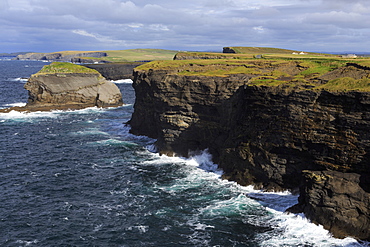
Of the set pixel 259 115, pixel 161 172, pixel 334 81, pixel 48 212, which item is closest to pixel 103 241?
pixel 48 212

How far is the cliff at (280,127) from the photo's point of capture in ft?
131

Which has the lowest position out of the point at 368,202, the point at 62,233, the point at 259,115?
the point at 62,233

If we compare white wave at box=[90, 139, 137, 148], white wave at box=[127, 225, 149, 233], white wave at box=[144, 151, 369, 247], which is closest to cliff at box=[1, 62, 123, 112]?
white wave at box=[90, 139, 137, 148]

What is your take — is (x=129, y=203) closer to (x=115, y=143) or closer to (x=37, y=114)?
(x=115, y=143)

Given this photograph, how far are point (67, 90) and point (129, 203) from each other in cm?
8312

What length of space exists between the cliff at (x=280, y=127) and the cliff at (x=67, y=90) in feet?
165

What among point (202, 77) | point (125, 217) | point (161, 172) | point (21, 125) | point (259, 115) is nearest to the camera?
point (125, 217)

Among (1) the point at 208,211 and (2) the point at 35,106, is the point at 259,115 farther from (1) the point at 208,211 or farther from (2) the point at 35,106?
(2) the point at 35,106

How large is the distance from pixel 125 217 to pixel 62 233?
7.57 metres

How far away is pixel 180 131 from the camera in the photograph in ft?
220

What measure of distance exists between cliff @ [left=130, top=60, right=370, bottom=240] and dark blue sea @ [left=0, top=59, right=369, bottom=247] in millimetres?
2781

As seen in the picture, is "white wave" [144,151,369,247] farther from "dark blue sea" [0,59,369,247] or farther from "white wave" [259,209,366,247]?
Answer: "dark blue sea" [0,59,369,247]

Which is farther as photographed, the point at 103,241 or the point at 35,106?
the point at 35,106

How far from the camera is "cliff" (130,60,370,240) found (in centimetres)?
3978
